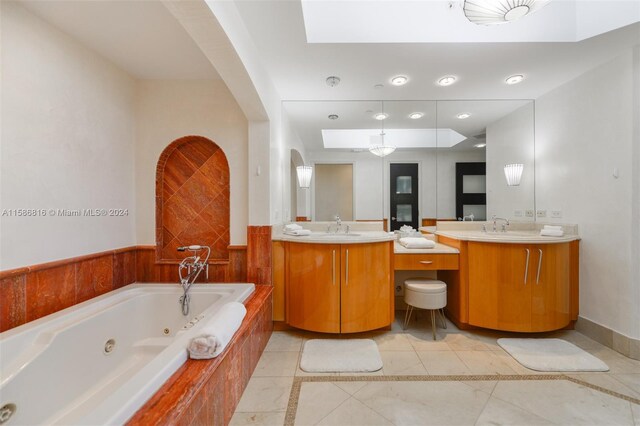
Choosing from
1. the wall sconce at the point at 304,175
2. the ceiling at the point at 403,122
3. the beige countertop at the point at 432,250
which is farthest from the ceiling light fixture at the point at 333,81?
A: the beige countertop at the point at 432,250

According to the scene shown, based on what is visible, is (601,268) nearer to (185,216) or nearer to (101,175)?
(185,216)

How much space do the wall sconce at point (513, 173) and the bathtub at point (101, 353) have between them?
3.02m

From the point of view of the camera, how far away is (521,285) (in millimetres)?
2291

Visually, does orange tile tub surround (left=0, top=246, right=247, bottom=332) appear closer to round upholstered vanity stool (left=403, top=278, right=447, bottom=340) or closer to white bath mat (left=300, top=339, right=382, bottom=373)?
white bath mat (left=300, top=339, right=382, bottom=373)

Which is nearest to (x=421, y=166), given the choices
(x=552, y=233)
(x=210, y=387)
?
(x=552, y=233)

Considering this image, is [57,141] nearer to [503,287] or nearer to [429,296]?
[429,296]

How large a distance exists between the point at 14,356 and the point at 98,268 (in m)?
0.87

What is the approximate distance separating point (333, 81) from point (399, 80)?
0.62 metres

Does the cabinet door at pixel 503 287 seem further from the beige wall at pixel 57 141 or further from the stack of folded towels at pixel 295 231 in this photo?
the beige wall at pixel 57 141

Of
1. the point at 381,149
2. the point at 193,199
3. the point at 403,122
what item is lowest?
the point at 193,199

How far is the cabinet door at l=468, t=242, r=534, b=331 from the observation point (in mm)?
2289

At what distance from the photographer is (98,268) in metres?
2.08

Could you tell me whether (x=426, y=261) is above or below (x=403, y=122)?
below

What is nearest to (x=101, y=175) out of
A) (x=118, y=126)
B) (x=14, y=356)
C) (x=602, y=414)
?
(x=118, y=126)
